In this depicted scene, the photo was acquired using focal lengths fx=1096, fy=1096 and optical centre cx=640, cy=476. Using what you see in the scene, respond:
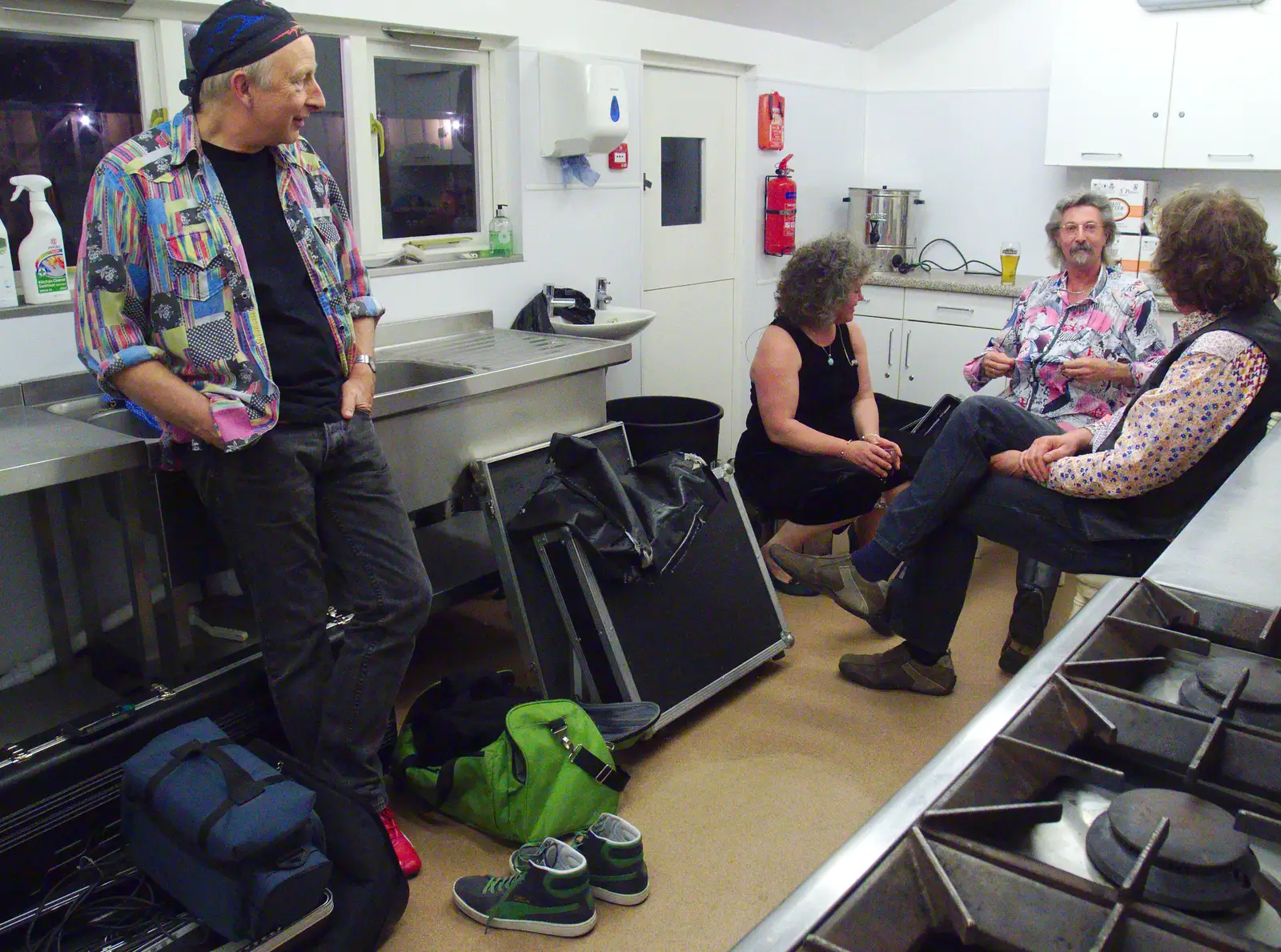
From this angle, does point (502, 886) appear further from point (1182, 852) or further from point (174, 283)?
point (1182, 852)

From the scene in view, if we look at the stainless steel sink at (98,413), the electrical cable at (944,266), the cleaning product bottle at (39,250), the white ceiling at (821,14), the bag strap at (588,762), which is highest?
the white ceiling at (821,14)

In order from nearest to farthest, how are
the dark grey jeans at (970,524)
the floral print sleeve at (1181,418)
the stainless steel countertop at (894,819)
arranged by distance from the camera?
the stainless steel countertop at (894,819) → the floral print sleeve at (1181,418) → the dark grey jeans at (970,524)

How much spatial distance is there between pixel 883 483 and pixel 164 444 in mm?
2079

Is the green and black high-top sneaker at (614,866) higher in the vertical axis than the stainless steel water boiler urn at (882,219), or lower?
lower

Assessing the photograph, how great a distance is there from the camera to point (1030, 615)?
3117 mm

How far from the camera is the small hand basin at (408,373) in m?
2.90

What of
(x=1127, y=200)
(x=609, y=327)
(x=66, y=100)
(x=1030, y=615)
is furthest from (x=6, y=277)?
(x=1127, y=200)

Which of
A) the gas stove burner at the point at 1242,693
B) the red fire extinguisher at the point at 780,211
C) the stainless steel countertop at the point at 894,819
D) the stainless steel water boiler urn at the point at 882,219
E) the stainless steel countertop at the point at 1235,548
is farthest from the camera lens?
the stainless steel water boiler urn at the point at 882,219

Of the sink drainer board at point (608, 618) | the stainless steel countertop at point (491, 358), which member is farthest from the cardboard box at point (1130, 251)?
the sink drainer board at point (608, 618)

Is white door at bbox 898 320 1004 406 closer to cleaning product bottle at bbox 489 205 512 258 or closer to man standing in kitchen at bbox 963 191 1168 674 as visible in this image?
man standing in kitchen at bbox 963 191 1168 674

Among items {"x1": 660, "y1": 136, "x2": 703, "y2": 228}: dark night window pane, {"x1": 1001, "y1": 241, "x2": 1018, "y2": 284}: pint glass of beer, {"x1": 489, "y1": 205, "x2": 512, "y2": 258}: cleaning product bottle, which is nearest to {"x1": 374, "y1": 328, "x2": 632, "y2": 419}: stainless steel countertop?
{"x1": 489, "y1": 205, "x2": 512, "y2": 258}: cleaning product bottle

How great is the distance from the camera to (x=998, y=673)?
3.09 metres

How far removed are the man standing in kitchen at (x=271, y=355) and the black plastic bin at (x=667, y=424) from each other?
121 centimetres

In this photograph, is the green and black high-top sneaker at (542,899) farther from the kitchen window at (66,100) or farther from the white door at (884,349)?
the white door at (884,349)
